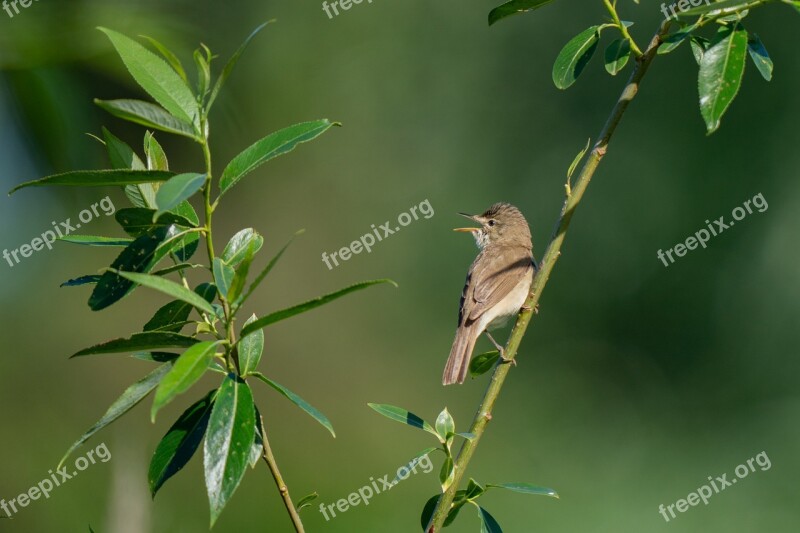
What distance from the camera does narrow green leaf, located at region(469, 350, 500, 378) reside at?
2.12 meters

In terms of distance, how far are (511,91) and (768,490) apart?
5277 mm

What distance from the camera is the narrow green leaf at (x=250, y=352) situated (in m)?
1.54

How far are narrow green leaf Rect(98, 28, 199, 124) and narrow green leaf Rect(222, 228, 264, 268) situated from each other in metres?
0.30

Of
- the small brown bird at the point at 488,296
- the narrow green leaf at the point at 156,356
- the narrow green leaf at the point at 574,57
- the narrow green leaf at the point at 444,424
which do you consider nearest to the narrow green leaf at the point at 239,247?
the narrow green leaf at the point at 156,356

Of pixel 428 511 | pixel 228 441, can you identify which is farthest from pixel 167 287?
pixel 428 511

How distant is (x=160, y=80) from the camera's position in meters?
1.43

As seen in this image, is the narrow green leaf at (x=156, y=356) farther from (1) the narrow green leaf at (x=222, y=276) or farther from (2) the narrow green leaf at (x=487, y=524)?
(2) the narrow green leaf at (x=487, y=524)

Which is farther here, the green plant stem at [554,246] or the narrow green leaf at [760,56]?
the narrow green leaf at [760,56]

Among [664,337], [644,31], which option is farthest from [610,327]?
[644,31]

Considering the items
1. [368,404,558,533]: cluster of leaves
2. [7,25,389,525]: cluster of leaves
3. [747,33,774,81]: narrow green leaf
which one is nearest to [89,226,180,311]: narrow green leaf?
[7,25,389,525]: cluster of leaves

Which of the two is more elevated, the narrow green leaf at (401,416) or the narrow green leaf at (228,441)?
the narrow green leaf at (228,441)

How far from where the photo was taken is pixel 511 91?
10.5 m

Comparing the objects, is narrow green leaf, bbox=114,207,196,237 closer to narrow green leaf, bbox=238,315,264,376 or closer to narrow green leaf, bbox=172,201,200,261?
narrow green leaf, bbox=172,201,200,261

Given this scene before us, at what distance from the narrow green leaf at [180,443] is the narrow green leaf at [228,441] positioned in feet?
0.52
